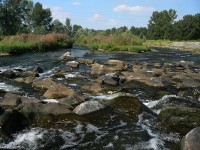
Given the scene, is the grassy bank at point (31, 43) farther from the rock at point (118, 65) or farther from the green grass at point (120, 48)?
the rock at point (118, 65)

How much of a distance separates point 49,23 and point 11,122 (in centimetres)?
9520

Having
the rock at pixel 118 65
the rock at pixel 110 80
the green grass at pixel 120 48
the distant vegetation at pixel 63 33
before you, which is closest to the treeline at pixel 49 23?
the distant vegetation at pixel 63 33

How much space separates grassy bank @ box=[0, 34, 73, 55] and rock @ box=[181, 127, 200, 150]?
3093 centimetres

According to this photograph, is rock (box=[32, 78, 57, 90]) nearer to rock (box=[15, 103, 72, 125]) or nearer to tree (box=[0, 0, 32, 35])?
rock (box=[15, 103, 72, 125])

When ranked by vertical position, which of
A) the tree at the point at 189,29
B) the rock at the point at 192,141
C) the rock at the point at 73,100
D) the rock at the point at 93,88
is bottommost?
the rock at the point at 93,88

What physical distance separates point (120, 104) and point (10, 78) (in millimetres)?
10435

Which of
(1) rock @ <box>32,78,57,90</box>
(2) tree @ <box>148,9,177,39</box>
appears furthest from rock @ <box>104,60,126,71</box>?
(2) tree @ <box>148,9,177,39</box>

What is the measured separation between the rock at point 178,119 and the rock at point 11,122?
15.9 ft

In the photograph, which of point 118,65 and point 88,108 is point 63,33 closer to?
point 118,65

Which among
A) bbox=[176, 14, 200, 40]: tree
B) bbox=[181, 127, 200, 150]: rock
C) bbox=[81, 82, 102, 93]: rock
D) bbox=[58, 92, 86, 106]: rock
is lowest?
bbox=[81, 82, 102, 93]: rock

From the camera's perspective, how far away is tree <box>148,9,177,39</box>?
11641cm

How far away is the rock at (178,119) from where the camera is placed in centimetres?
1069

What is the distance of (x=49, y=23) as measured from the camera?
102 meters

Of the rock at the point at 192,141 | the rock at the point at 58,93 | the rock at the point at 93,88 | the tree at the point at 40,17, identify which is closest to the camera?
the rock at the point at 192,141
